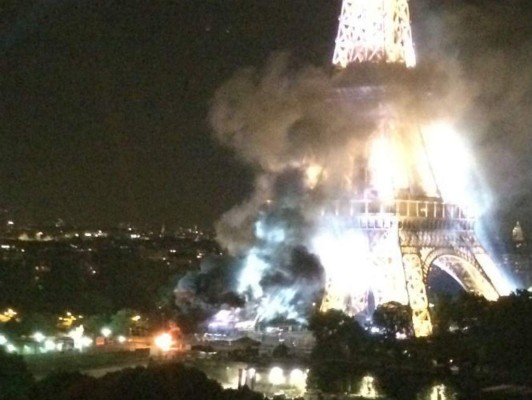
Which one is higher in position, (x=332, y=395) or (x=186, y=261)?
(x=186, y=261)

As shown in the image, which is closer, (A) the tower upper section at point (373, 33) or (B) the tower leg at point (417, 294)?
(B) the tower leg at point (417, 294)

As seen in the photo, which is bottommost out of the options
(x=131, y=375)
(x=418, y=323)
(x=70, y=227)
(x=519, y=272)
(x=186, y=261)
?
(x=131, y=375)

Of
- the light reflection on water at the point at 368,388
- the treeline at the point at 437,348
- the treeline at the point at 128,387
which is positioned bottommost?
the treeline at the point at 128,387

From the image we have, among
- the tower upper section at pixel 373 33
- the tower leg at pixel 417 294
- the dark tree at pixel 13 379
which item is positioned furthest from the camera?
the tower upper section at pixel 373 33

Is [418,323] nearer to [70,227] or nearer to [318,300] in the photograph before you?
[318,300]

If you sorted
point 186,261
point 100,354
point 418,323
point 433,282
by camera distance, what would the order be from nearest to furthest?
point 100,354 → point 418,323 → point 433,282 → point 186,261

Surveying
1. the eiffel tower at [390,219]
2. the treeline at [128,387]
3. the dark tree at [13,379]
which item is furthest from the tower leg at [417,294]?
the dark tree at [13,379]

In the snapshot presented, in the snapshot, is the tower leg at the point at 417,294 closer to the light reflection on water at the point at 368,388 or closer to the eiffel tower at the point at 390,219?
the eiffel tower at the point at 390,219

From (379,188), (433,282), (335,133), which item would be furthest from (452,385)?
(433,282)
